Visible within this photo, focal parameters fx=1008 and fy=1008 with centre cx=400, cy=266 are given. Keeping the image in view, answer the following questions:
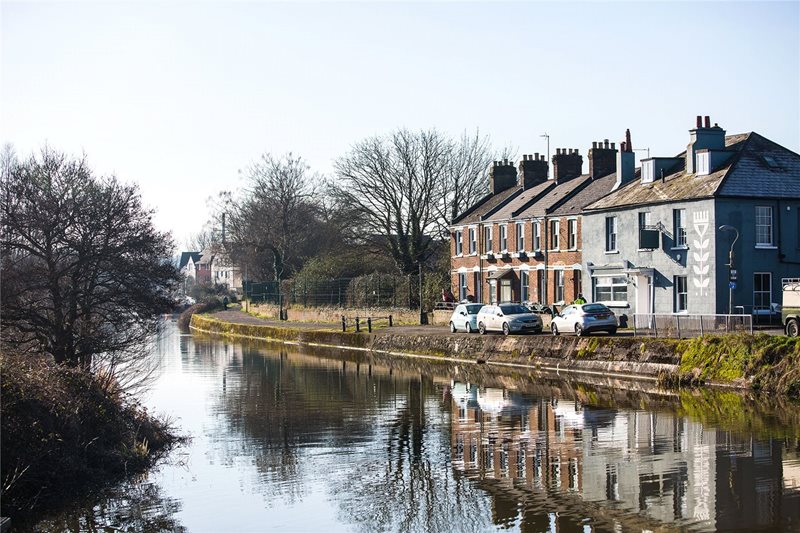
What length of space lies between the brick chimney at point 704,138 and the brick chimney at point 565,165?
1531 cm

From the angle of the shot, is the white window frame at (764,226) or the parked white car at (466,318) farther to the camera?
the parked white car at (466,318)

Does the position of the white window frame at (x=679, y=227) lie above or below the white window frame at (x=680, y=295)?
above

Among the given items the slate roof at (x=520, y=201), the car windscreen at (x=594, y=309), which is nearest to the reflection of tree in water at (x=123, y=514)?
the car windscreen at (x=594, y=309)

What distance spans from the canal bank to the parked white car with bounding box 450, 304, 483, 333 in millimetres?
1223

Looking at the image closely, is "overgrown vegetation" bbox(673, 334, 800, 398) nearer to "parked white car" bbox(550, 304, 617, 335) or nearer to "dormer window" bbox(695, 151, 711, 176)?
"parked white car" bbox(550, 304, 617, 335)

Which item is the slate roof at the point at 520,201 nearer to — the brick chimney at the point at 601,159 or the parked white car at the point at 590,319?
the brick chimney at the point at 601,159

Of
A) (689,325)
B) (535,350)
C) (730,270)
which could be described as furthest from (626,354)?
(730,270)

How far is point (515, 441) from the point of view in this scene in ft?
81.7

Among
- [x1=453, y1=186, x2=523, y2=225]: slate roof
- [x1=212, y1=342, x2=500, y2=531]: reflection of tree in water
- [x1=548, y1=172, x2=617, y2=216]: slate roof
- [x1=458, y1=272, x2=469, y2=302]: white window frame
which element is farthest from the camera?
[x1=458, y1=272, x2=469, y2=302]: white window frame

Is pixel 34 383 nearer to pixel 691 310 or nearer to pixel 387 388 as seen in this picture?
pixel 387 388

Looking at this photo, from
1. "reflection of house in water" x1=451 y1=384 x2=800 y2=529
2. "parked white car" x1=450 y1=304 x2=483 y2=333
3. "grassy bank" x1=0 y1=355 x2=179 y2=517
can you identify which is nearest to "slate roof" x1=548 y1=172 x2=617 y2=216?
"parked white car" x1=450 y1=304 x2=483 y2=333

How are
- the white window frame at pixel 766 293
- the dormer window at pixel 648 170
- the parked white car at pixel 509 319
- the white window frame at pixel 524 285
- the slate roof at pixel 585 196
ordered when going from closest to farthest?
the white window frame at pixel 766 293 < the parked white car at pixel 509 319 < the dormer window at pixel 648 170 < the slate roof at pixel 585 196 < the white window frame at pixel 524 285

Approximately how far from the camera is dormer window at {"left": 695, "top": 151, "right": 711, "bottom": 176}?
44.3 m

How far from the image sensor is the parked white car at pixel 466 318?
50031 millimetres
